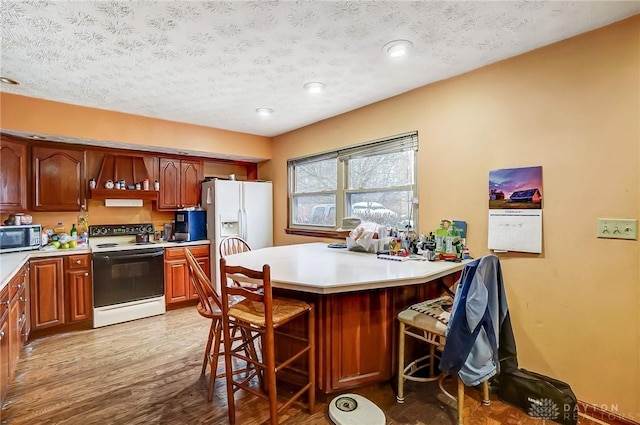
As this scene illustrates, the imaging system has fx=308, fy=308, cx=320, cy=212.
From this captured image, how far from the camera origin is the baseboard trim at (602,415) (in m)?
1.81

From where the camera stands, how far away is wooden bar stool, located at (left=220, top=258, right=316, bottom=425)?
1704mm

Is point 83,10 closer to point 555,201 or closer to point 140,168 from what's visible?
point 140,168

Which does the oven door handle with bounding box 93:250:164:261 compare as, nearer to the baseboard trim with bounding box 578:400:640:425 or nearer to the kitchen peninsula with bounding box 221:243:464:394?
the kitchen peninsula with bounding box 221:243:464:394

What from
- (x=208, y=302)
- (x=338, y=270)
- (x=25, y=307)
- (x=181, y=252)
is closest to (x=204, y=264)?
(x=181, y=252)

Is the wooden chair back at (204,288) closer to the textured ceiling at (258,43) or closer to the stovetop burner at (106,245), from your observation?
the textured ceiling at (258,43)

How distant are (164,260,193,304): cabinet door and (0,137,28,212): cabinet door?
1.60m

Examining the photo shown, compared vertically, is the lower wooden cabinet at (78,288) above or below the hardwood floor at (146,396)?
above

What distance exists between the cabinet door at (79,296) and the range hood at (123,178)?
945 millimetres

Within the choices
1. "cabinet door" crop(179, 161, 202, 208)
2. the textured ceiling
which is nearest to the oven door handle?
"cabinet door" crop(179, 161, 202, 208)

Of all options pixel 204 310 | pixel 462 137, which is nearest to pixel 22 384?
pixel 204 310

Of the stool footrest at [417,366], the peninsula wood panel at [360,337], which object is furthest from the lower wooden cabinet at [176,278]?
the stool footrest at [417,366]

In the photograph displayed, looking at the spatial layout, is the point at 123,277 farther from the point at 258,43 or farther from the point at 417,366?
the point at 417,366

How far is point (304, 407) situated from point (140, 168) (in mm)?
3604

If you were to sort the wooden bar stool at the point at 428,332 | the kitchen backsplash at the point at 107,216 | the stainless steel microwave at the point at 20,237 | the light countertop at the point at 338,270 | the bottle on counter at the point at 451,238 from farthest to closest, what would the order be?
the kitchen backsplash at the point at 107,216 → the stainless steel microwave at the point at 20,237 → the bottle on counter at the point at 451,238 → the wooden bar stool at the point at 428,332 → the light countertop at the point at 338,270
